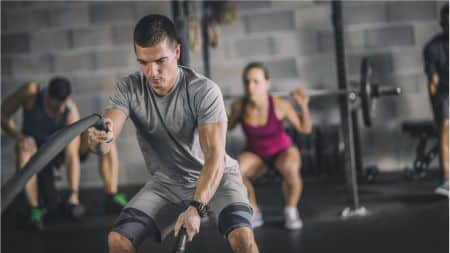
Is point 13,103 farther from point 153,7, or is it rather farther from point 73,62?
point 153,7

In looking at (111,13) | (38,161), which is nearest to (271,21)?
(111,13)

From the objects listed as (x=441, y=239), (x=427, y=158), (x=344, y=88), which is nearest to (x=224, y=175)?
(x=441, y=239)

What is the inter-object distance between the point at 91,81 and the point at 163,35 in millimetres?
3794

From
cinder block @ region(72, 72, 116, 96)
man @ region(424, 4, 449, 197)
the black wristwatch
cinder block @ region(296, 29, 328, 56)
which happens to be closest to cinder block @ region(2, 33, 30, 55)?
cinder block @ region(72, 72, 116, 96)

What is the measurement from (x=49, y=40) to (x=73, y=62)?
291mm

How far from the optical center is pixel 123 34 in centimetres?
558

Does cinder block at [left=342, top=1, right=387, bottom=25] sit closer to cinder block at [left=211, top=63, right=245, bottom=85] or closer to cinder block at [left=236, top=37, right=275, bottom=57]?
cinder block at [left=236, top=37, right=275, bottom=57]

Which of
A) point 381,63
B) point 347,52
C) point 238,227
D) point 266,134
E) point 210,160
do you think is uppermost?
point 347,52

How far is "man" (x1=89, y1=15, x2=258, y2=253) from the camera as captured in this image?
199cm

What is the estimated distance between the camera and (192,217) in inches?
73.7

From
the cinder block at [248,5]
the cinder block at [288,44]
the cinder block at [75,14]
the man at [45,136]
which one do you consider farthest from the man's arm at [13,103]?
the cinder block at [288,44]

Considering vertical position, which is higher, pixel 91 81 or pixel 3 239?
pixel 91 81

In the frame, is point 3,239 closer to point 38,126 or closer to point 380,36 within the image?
point 38,126

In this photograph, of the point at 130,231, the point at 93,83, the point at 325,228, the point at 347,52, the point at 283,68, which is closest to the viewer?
the point at 130,231
